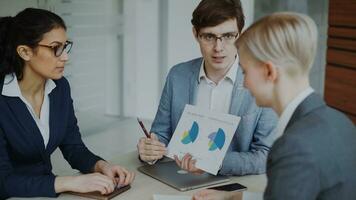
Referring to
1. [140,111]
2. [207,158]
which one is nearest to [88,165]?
[207,158]

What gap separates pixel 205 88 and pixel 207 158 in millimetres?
454

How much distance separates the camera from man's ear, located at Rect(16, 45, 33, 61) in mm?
1831

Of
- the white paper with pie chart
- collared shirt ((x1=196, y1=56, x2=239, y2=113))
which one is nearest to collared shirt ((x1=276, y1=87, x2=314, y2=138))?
the white paper with pie chart

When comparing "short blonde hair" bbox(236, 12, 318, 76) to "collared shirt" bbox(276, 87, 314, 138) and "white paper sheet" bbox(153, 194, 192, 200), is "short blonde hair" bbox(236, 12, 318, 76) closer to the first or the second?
"collared shirt" bbox(276, 87, 314, 138)

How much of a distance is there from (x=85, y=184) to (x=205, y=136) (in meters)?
0.45

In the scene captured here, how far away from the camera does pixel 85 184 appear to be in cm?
154

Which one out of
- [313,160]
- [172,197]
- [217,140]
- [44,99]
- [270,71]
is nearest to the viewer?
[313,160]

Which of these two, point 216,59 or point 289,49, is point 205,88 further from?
point 289,49

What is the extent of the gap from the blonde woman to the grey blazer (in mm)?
573

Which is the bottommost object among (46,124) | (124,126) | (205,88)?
(124,126)

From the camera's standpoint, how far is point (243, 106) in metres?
1.88

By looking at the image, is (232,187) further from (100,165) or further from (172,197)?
(100,165)

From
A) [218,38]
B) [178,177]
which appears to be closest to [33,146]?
[178,177]

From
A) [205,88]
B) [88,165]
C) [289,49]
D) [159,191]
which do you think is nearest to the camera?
[289,49]
